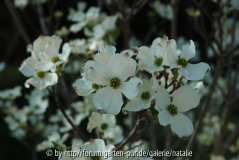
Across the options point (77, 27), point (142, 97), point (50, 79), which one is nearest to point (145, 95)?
point (142, 97)

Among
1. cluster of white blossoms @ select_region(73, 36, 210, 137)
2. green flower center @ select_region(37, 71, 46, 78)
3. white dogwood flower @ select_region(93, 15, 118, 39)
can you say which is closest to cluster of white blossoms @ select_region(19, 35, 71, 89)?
green flower center @ select_region(37, 71, 46, 78)

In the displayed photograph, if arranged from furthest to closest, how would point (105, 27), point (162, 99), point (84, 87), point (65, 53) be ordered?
point (105, 27), point (65, 53), point (84, 87), point (162, 99)

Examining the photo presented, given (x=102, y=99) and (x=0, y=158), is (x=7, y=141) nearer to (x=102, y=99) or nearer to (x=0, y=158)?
(x=0, y=158)

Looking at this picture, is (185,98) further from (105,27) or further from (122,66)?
(105,27)

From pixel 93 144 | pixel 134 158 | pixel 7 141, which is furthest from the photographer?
pixel 7 141

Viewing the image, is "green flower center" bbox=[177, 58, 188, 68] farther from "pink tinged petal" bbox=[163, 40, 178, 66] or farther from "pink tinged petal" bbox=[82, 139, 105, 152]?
"pink tinged petal" bbox=[82, 139, 105, 152]

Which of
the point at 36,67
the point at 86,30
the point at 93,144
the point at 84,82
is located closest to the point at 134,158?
the point at 93,144
